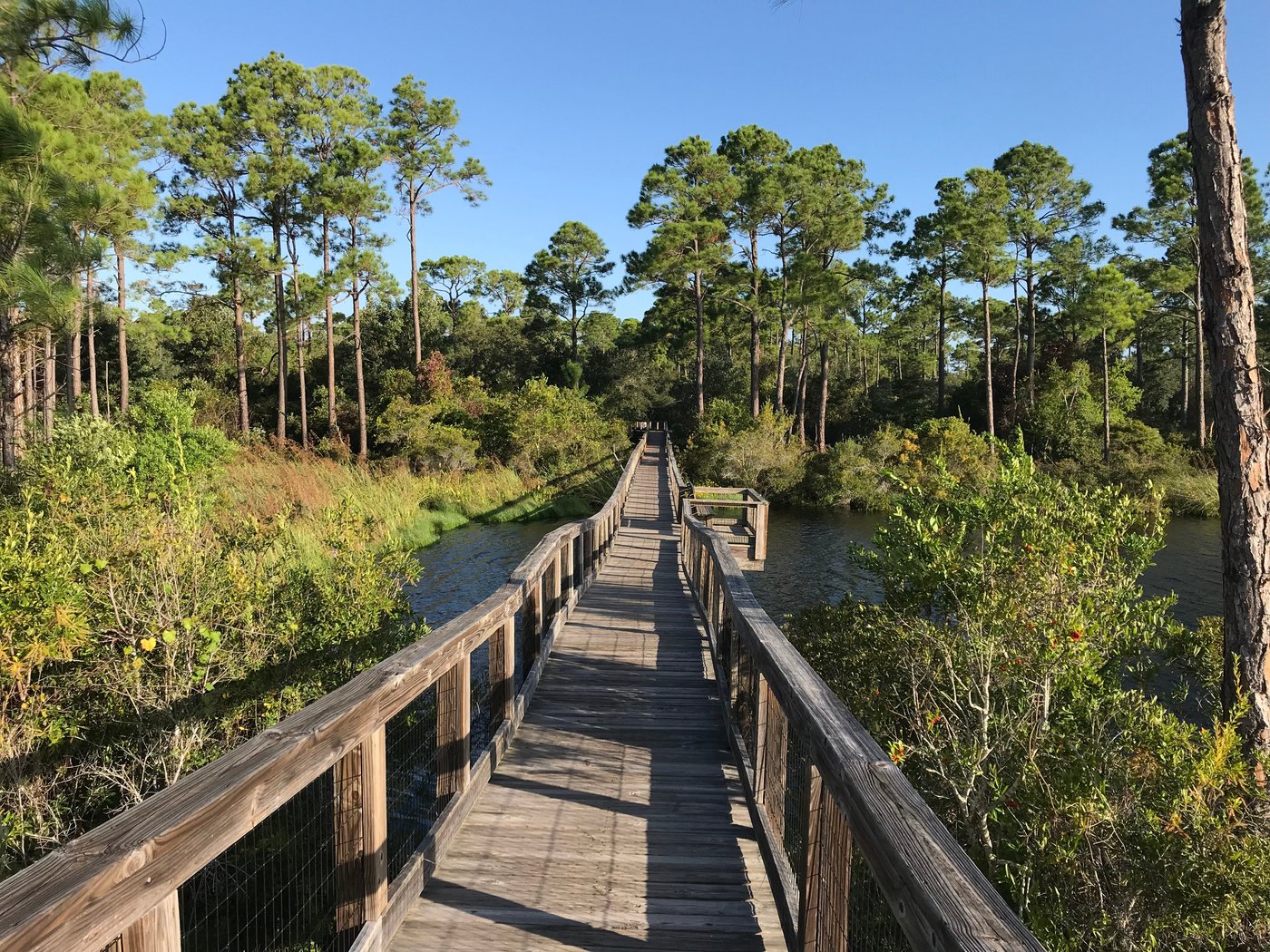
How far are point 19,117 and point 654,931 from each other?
396 inches

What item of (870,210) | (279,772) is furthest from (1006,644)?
(870,210)

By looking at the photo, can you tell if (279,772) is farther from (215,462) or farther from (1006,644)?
(215,462)

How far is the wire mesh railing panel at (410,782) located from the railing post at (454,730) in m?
1.52

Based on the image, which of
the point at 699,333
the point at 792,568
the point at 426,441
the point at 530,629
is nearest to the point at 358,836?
the point at 530,629

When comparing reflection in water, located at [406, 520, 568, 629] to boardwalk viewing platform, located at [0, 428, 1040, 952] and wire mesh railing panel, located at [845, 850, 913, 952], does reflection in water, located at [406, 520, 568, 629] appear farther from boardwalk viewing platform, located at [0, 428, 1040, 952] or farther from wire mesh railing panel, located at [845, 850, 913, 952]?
wire mesh railing panel, located at [845, 850, 913, 952]

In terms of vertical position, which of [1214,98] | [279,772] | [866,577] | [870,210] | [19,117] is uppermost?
[870,210]

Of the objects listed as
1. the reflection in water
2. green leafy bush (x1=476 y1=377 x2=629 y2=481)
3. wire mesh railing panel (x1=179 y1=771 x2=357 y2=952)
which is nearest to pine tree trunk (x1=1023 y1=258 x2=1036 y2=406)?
green leafy bush (x1=476 y1=377 x2=629 y2=481)

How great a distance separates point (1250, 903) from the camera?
3559 millimetres

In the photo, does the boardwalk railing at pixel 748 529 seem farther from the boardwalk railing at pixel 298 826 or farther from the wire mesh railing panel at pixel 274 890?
the wire mesh railing panel at pixel 274 890

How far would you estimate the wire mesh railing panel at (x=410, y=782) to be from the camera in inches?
223

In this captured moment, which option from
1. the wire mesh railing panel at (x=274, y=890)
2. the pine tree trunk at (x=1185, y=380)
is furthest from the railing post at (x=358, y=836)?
the pine tree trunk at (x=1185, y=380)

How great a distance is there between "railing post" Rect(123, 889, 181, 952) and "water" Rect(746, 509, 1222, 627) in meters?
9.98

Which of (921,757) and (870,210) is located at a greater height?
(870,210)

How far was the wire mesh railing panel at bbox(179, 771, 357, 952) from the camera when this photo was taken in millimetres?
4570
